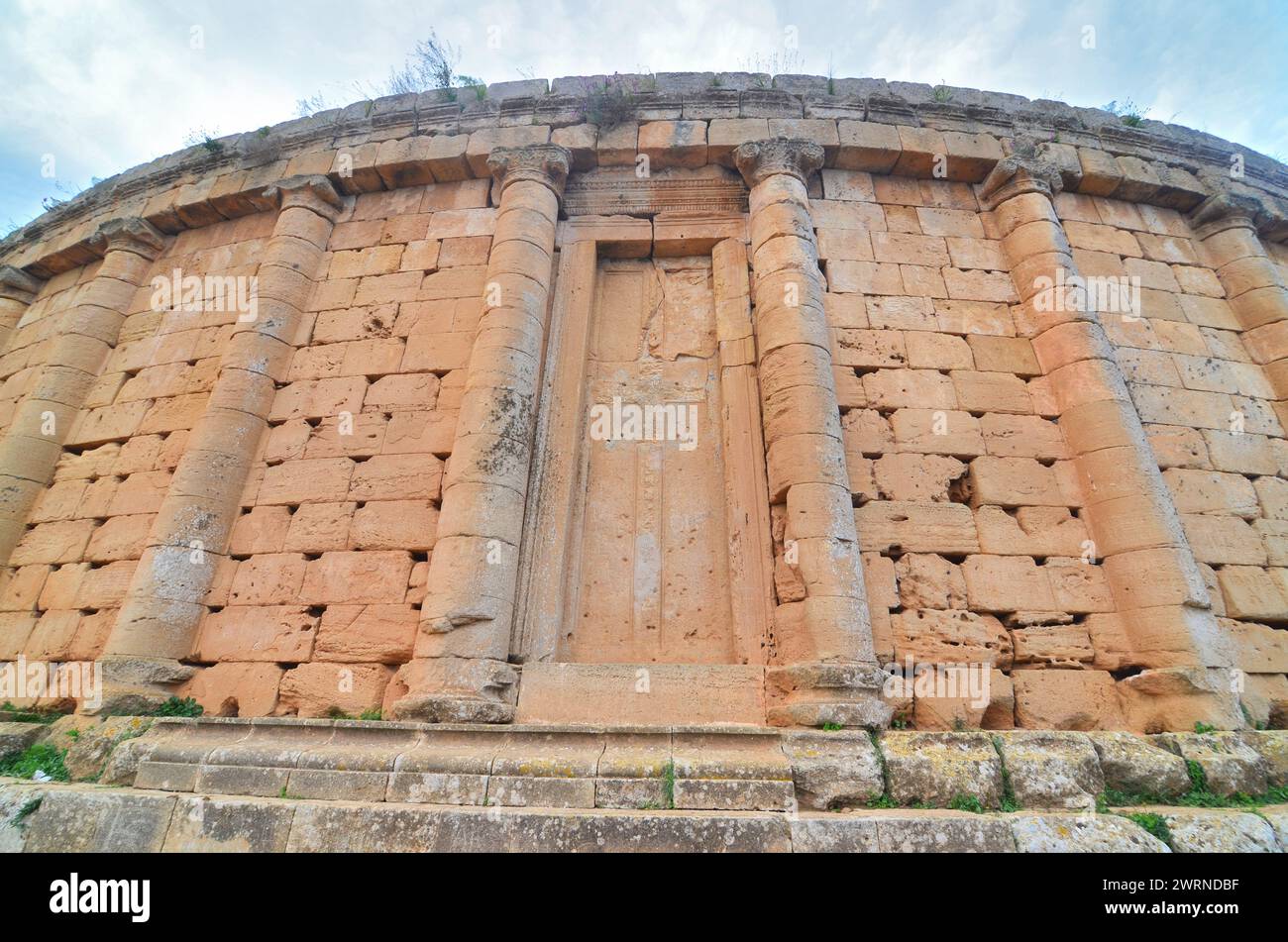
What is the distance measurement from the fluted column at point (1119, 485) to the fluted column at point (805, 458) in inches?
97.1

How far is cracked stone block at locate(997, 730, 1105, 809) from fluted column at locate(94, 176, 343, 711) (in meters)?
6.91

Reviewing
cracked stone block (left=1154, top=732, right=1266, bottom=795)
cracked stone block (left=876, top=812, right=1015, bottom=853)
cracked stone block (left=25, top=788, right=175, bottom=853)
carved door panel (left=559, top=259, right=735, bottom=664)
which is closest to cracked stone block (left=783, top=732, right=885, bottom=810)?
cracked stone block (left=876, top=812, right=1015, bottom=853)

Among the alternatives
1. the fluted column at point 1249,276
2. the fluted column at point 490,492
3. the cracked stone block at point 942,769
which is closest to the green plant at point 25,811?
the fluted column at point 490,492

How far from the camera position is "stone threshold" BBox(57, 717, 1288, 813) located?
12.8ft

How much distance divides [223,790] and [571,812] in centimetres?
248

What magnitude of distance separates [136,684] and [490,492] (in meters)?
3.51

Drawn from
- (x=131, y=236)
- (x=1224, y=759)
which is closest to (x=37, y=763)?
(x=131, y=236)

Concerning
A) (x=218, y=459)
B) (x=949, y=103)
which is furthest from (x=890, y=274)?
(x=218, y=459)

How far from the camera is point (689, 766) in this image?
3.95 m

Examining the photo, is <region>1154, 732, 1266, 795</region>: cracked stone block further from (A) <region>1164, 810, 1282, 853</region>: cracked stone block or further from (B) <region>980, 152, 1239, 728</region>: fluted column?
(A) <region>1164, 810, 1282, 853</region>: cracked stone block

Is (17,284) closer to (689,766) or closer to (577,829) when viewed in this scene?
(577,829)

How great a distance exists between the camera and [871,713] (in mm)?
4496

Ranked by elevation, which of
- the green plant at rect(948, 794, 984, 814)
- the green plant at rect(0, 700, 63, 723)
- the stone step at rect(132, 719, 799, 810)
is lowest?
the green plant at rect(948, 794, 984, 814)

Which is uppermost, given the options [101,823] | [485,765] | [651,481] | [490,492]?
[651,481]
